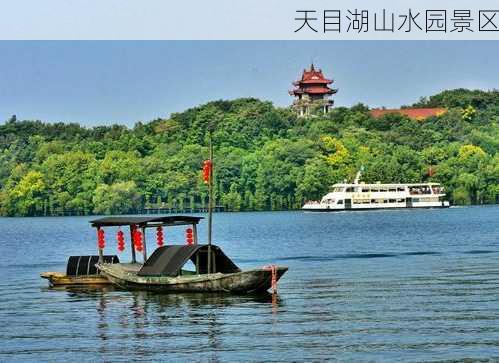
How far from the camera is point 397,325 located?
3666 cm

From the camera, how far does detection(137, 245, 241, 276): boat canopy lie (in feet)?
150

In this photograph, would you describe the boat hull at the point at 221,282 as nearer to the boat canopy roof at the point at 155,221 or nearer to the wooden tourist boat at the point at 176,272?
the wooden tourist boat at the point at 176,272

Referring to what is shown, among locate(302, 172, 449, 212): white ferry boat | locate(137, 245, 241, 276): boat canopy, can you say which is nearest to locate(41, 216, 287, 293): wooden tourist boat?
locate(137, 245, 241, 276): boat canopy

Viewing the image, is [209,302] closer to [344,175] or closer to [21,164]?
[344,175]

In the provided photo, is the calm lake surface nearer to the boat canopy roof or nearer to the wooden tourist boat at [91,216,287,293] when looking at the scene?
the wooden tourist boat at [91,216,287,293]

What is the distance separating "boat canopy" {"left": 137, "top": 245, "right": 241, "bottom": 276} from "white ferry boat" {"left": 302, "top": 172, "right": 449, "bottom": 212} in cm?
11968

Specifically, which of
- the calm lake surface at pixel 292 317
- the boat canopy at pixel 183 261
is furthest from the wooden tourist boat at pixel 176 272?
the calm lake surface at pixel 292 317

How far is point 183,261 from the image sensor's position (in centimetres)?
4562

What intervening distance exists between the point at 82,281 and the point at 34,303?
18.6ft

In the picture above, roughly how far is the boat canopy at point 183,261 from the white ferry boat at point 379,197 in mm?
119679

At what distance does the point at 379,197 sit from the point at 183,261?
420 ft

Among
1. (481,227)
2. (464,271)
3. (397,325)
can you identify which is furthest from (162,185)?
(397,325)

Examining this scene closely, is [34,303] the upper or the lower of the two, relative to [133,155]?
lower

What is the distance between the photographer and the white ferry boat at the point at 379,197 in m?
167
